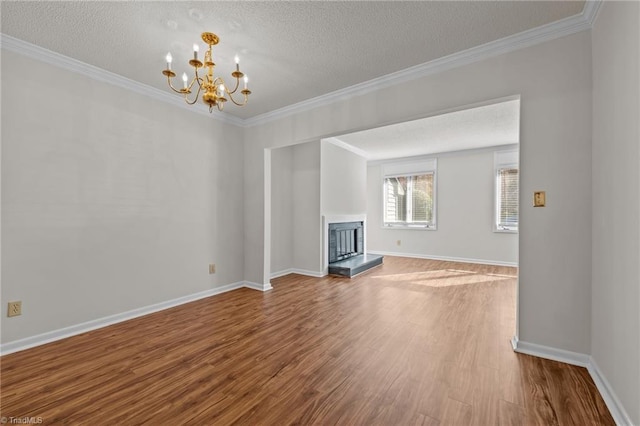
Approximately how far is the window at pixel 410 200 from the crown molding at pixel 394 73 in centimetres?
444

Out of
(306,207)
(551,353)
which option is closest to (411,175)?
(306,207)

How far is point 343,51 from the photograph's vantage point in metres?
2.54

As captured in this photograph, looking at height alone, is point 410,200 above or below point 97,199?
above

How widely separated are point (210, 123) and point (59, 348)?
9.83 feet

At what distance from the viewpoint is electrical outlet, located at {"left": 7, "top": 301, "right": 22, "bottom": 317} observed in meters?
2.35

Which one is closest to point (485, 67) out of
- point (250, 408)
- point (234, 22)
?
point (234, 22)

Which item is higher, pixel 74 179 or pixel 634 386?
pixel 74 179

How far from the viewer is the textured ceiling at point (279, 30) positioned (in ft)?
6.57

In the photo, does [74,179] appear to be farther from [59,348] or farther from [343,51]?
[343,51]

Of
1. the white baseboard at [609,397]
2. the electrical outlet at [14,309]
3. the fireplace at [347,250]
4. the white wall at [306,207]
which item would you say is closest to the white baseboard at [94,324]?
the electrical outlet at [14,309]

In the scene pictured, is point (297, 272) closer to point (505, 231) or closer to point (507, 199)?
point (505, 231)

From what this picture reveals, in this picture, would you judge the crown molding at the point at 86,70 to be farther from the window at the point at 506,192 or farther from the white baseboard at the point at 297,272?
the window at the point at 506,192

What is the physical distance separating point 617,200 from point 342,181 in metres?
4.42

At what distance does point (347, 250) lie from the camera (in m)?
5.92
